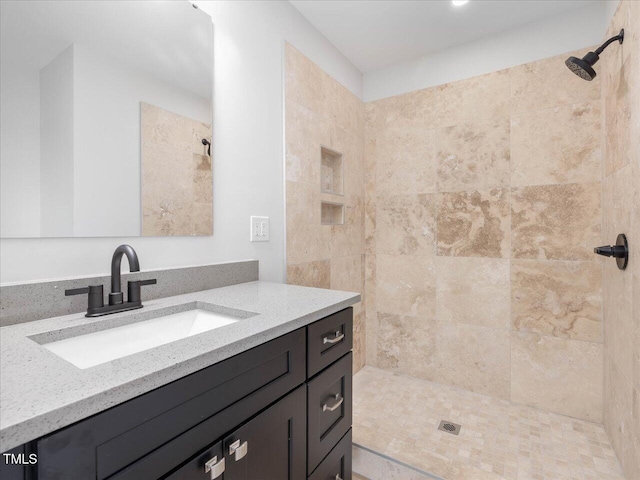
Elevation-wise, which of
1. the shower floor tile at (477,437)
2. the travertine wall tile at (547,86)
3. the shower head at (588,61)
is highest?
the travertine wall tile at (547,86)

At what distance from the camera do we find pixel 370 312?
2559mm

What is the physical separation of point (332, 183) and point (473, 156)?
94 centimetres

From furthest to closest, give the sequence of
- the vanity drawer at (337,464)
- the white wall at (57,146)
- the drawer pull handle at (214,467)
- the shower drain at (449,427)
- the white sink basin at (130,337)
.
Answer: the shower drain at (449,427), the vanity drawer at (337,464), the white wall at (57,146), the white sink basin at (130,337), the drawer pull handle at (214,467)

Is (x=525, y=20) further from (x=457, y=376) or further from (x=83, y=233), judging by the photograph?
(x=83, y=233)

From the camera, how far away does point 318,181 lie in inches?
79.3

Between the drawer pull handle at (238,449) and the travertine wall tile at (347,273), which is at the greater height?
the travertine wall tile at (347,273)

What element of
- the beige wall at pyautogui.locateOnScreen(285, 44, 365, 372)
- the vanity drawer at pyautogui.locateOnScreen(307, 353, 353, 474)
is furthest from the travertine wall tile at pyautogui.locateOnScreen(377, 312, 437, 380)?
the vanity drawer at pyautogui.locateOnScreen(307, 353, 353, 474)

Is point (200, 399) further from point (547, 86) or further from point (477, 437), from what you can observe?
point (547, 86)

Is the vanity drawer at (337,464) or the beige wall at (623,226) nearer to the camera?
the vanity drawer at (337,464)

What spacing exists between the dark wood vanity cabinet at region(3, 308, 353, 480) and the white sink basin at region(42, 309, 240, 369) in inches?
10.6

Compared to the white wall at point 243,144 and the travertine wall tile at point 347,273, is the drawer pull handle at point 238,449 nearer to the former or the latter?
the white wall at point 243,144

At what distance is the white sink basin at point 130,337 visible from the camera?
80cm

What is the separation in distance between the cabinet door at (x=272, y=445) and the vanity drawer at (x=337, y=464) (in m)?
0.11

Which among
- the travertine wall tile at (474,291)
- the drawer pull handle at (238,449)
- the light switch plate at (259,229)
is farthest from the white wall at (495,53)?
the drawer pull handle at (238,449)
